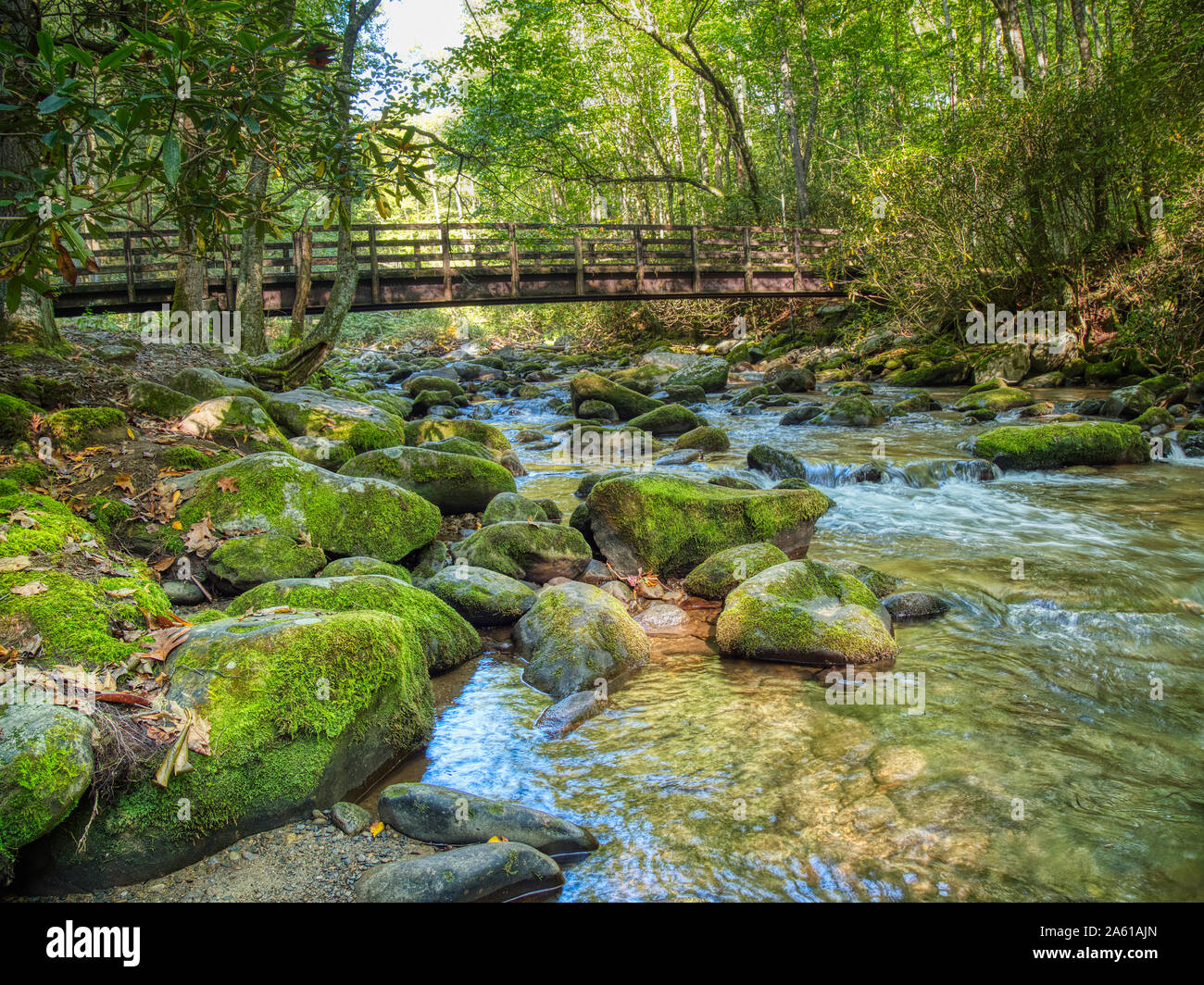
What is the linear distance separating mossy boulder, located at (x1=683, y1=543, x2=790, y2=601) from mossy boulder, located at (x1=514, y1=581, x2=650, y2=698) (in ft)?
3.07

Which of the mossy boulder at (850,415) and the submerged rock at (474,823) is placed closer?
the submerged rock at (474,823)

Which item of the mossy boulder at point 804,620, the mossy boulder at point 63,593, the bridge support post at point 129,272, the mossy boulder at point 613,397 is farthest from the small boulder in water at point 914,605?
the bridge support post at point 129,272

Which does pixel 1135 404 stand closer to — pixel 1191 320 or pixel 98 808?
pixel 1191 320

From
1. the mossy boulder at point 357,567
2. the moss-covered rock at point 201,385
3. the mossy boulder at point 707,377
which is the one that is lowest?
the mossy boulder at point 357,567

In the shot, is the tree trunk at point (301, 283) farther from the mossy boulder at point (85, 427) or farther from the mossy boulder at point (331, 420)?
the mossy boulder at point (85, 427)

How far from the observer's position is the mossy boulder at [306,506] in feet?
17.7

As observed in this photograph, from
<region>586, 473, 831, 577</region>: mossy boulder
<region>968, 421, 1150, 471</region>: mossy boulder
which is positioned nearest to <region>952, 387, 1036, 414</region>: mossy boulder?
<region>968, 421, 1150, 471</region>: mossy boulder

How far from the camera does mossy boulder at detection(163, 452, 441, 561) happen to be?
212 inches

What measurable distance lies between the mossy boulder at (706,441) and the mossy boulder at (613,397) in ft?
10.3

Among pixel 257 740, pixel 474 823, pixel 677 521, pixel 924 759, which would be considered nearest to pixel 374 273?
pixel 677 521

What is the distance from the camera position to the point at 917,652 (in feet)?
15.5

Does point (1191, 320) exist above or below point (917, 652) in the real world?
above

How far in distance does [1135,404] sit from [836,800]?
11.4 m
